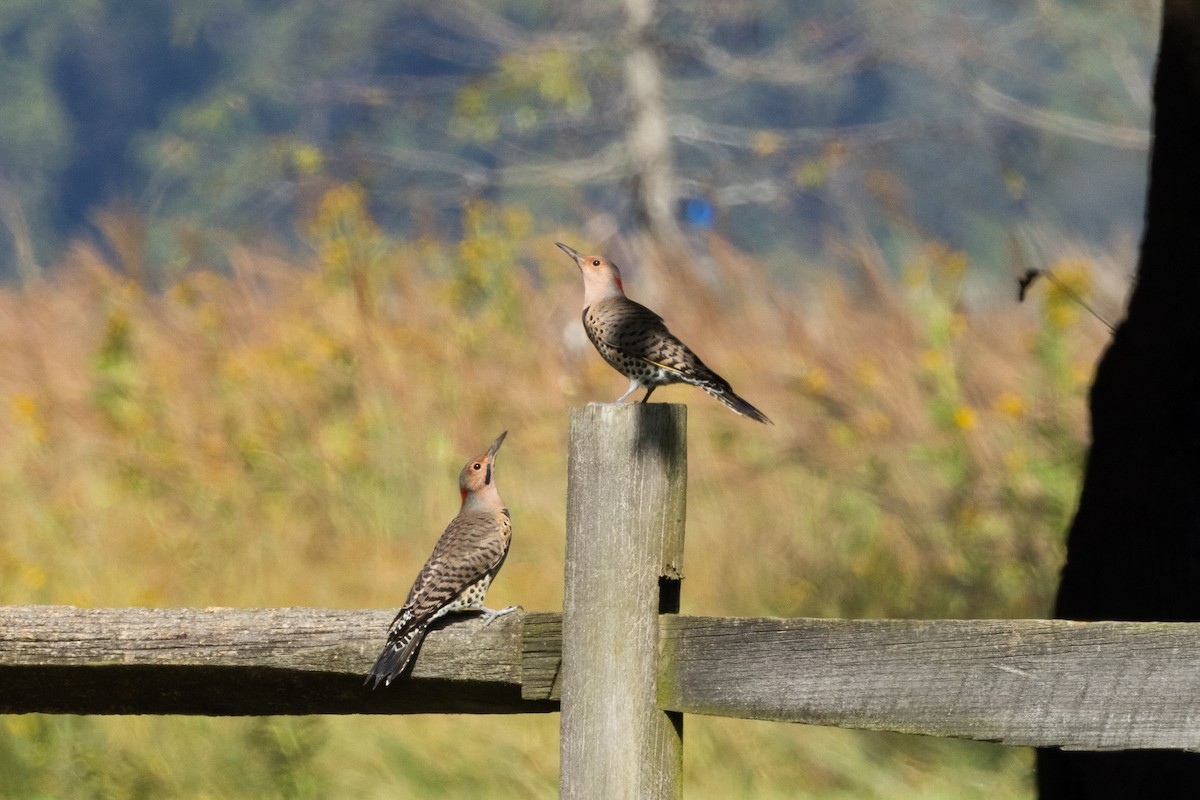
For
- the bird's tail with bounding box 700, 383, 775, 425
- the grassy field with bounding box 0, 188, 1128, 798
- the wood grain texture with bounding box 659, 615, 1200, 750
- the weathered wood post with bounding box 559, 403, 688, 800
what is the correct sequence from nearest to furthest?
Answer: 1. the wood grain texture with bounding box 659, 615, 1200, 750
2. the weathered wood post with bounding box 559, 403, 688, 800
3. the bird's tail with bounding box 700, 383, 775, 425
4. the grassy field with bounding box 0, 188, 1128, 798

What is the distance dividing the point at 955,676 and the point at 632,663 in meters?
0.48

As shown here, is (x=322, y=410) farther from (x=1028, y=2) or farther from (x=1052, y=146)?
(x=1052, y=146)

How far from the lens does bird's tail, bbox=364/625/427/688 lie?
101 inches

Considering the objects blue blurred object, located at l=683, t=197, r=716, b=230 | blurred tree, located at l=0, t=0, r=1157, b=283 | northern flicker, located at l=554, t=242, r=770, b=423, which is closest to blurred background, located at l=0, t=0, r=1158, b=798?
northern flicker, located at l=554, t=242, r=770, b=423

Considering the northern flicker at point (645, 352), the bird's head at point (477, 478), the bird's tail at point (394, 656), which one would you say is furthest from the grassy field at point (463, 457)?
the bird's tail at point (394, 656)

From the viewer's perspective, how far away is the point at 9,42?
58.5 metres

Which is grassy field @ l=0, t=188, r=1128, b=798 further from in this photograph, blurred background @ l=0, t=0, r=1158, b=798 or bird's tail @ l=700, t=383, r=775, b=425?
bird's tail @ l=700, t=383, r=775, b=425

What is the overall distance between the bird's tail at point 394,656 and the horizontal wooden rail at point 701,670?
0.09ft

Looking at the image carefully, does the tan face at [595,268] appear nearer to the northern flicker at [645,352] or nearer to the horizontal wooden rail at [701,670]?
the northern flicker at [645,352]

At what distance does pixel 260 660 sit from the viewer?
8.79ft

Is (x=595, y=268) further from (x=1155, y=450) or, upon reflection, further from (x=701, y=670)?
(x=701, y=670)

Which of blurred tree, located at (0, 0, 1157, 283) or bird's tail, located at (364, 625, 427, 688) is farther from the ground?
blurred tree, located at (0, 0, 1157, 283)

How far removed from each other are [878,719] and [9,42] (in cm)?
6163

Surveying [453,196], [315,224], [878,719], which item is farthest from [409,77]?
[878,719]
